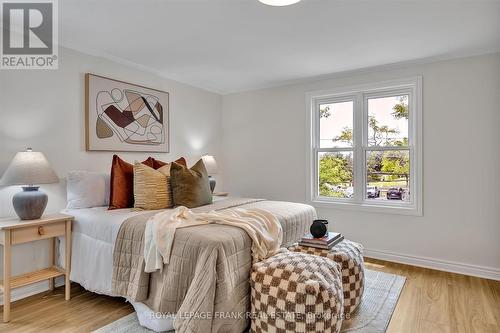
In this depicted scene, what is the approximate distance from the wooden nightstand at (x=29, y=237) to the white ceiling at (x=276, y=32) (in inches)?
64.6

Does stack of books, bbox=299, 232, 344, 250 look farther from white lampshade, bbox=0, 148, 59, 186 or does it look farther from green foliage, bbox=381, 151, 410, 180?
white lampshade, bbox=0, 148, 59, 186

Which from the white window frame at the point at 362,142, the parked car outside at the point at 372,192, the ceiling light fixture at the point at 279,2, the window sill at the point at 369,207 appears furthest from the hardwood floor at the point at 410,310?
the ceiling light fixture at the point at 279,2

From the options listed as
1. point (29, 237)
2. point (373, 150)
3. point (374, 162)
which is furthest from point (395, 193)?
point (29, 237)

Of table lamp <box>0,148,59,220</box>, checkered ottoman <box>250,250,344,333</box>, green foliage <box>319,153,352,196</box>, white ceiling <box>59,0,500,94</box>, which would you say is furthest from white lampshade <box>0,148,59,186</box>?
green foliage <box>319,153,352,196</box>

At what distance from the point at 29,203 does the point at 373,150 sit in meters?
3.57

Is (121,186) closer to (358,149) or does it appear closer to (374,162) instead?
(358,149)

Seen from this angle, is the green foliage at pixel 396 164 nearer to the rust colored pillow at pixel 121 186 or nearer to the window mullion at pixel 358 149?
the window mullion at pixel 358 149

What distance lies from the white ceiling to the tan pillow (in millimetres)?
1246

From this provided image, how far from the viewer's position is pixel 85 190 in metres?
2.76

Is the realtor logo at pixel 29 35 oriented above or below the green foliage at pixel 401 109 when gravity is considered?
above

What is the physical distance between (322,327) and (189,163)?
9.91ft

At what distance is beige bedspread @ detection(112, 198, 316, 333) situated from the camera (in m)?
1.71

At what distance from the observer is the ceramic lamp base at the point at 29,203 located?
2297mm

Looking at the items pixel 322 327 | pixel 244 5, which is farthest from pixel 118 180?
pixel 322 327
